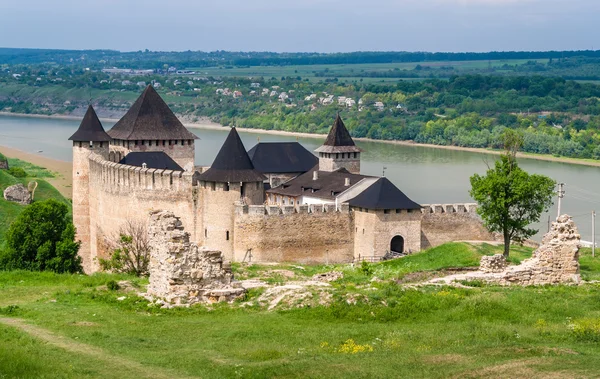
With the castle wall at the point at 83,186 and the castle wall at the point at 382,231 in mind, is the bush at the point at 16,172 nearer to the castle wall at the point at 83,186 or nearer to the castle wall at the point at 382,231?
the castle wall at the point at 83,186

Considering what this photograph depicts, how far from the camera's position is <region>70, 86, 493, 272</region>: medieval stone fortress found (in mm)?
26953

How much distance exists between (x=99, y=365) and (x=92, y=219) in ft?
70.1

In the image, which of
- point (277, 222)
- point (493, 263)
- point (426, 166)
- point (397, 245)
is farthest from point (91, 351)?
point (426, 166)

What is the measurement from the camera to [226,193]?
27.1 meters

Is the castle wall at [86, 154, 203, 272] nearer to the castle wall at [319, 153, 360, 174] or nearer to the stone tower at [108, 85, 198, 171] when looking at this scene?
the stone tower at [108, 85, 198, 171]

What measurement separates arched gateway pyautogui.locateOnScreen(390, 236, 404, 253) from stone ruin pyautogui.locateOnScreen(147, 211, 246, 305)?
1301 centimetres

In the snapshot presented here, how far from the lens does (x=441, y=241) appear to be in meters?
28.4

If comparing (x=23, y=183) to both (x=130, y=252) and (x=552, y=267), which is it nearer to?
(x=130, y=252)

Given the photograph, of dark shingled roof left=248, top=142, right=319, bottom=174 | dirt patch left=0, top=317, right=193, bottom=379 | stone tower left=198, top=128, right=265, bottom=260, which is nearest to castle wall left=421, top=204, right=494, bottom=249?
stone tower left=198, top=128, right=265, bottom=260

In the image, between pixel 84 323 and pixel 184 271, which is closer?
pixel 84 323

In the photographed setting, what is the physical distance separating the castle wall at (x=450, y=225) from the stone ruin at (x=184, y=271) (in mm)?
13817

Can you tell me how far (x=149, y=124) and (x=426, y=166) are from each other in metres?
27.6

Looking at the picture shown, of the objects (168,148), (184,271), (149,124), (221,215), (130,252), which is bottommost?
(130,252)

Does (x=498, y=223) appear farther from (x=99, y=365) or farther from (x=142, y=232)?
(x=99, y=365)
